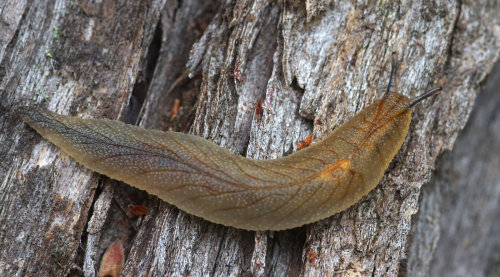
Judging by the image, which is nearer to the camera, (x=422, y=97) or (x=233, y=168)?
(x=233, y=168)

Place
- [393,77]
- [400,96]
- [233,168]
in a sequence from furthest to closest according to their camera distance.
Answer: [393,77] → [400,96] → [233,168]

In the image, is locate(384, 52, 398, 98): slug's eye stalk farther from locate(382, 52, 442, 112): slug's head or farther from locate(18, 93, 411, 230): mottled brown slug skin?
locate(18, 93, 411, 230): mottled brown slug skin

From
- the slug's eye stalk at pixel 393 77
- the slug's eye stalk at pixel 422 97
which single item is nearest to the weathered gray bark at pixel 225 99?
the slug's eye stalk at pixel 393 77

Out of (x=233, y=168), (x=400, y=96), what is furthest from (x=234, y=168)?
(x=400, y=96)

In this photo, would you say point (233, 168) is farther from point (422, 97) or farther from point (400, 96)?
point (422, 97)

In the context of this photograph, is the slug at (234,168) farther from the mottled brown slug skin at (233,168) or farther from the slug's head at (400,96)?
the slug's head at (400,96)

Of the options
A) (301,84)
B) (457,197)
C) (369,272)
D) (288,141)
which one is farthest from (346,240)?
(457,197)

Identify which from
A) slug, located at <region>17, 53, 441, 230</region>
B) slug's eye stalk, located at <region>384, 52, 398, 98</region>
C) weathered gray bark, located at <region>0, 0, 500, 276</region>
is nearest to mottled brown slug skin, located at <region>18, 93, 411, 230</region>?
slug, located at <region>17, 53, 441, 230</region>
